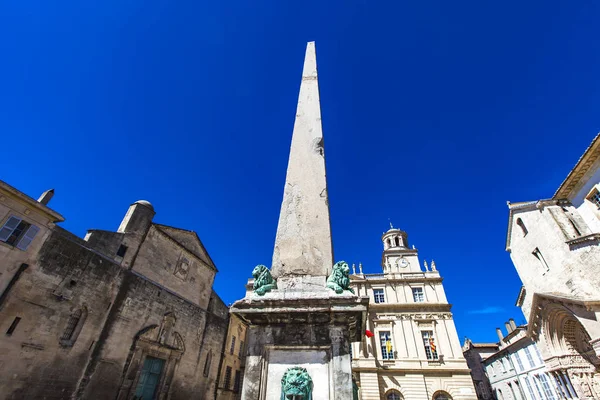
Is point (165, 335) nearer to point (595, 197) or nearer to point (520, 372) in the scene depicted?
point (595, 197)

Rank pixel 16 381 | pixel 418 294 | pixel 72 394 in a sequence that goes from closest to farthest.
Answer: pixel 16 381, pixel 72 394, pixel 418 294

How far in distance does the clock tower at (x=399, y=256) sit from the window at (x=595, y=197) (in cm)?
1635

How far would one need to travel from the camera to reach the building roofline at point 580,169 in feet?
37.7

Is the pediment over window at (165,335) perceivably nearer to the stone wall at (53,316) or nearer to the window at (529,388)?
the stone wall at (53,316)

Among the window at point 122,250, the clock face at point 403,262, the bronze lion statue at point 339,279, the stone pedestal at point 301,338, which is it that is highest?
the clock face at point 403,262

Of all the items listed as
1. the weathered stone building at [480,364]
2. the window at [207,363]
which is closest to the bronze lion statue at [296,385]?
the window at [207,363]

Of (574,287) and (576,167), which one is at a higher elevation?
(576,167)

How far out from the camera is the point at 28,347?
1077 centimetres

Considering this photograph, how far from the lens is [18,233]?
36.3 ft

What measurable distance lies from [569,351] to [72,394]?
73.8 ft

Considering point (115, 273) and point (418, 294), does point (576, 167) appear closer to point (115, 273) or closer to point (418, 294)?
point (418, 294)

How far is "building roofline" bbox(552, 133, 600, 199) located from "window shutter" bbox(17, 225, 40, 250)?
23.3 m

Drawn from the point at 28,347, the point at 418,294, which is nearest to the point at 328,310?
the point at 28,347

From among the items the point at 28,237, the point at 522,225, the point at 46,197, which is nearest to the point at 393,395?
the point at 522,225
